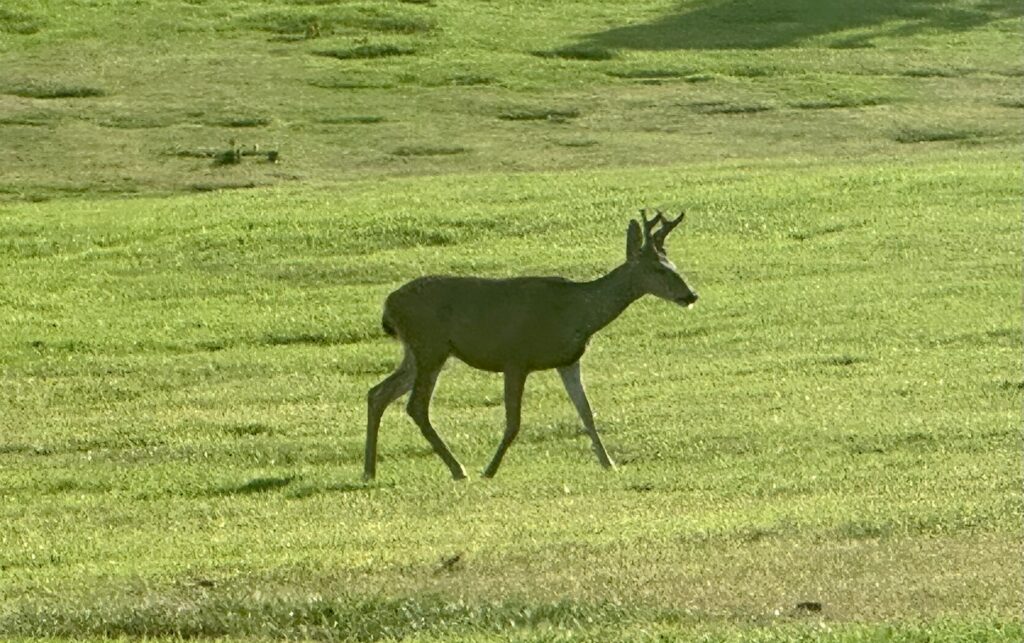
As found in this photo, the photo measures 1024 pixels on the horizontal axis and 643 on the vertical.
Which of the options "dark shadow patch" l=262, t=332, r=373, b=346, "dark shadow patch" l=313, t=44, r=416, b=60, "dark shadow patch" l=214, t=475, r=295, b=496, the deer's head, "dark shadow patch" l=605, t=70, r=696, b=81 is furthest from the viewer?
"dark shadow patch" l=313, t=44, r=416, b=60

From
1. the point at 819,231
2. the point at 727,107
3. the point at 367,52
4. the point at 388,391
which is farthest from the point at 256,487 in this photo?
the point at 367,52

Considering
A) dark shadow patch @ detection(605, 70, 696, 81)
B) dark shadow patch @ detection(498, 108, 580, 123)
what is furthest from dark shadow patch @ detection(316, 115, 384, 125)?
dark shadow patch @ detection(605, 70, 696, 81)

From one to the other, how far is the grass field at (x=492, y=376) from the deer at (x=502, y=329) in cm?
Result: 47

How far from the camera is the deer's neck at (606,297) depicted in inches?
661

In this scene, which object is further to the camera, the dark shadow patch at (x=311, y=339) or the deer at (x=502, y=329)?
the dark shadow patch at (x=311, y=339)

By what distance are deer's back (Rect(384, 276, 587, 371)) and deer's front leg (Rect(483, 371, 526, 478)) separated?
0.10m

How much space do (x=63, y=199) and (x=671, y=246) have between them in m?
11.8

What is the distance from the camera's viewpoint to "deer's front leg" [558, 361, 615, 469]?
1650cm

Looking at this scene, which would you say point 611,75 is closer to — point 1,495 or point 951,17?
point 951,17

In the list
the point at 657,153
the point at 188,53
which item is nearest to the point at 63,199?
the point at 657,153

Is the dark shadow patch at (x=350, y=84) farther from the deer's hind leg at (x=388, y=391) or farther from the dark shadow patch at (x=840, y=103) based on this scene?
the deer's hind leg at (x=388, y=391)

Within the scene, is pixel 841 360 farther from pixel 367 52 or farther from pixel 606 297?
pixel 367 52

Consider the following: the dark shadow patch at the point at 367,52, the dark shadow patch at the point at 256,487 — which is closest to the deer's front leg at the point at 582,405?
the dark shadow patch at the point at 256,487

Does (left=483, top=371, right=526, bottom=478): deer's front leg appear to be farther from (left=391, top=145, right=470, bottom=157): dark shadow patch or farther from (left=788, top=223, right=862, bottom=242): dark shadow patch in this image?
(left=391, top=145, right=470, bottom=157): dark shadow patch
